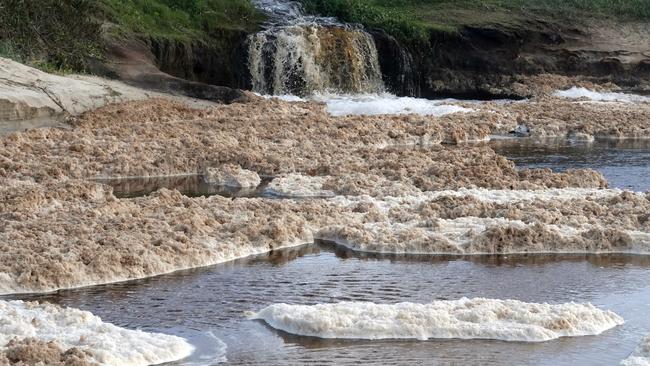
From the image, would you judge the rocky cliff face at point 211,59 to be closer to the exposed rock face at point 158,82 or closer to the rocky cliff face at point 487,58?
the rocky cliff face at point 487,58

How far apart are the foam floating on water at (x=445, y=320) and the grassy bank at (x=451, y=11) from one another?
92.8ft

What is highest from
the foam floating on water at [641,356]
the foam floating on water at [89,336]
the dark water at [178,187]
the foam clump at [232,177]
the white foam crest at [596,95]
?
the foam floating on water at [641,356]

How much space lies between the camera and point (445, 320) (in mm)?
9523

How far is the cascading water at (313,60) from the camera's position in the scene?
33.8 metres

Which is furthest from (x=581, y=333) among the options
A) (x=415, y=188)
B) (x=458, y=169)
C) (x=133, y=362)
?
(x=458, y=169)

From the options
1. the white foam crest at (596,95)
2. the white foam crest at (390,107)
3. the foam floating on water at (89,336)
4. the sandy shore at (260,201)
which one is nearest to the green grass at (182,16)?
the white foam crest at (390,107)

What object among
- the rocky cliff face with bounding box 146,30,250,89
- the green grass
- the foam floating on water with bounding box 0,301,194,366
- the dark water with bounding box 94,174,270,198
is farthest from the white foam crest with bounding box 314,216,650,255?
the rocky cliff face with bounding box 146,30,250,89

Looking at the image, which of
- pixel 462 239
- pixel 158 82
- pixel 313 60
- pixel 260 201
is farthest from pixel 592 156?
pixel 313 60

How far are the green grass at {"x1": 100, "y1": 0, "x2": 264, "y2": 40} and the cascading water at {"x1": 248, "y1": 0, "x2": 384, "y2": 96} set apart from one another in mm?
1576

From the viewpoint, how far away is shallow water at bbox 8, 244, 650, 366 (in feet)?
29.4

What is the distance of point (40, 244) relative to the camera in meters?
11.4

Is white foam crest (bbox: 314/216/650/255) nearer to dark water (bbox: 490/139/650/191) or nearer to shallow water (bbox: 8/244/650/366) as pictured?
shallow water (bbox: 8/244/650/366)

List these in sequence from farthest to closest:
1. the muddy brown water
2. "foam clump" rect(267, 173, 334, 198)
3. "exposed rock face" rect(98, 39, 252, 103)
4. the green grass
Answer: the green grass < "exposed rock face" rect(98, 39, 252, 103) < "foam clump" rect(267, 173, 334, 198) < the muddy brown water

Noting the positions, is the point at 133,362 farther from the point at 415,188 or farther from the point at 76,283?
the point at 415,188
